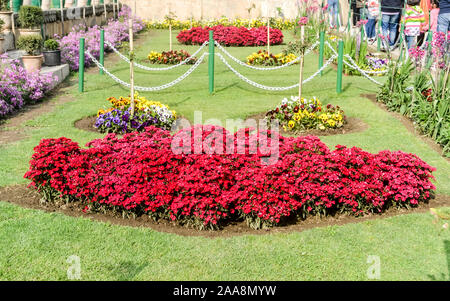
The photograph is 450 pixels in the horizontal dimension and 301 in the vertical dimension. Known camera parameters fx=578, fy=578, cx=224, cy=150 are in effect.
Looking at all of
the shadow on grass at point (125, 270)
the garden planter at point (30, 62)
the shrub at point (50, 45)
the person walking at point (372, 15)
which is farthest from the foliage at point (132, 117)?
the person walking at point (372, 15)

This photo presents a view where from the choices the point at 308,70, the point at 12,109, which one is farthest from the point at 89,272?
the point at 308,70

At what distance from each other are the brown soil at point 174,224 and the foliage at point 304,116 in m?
3.71

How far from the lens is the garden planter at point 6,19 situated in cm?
1497

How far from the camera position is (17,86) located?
40.2ft

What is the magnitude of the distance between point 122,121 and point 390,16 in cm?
1066

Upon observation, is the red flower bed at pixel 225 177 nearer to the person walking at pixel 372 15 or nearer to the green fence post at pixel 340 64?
the green fence post at pixel 340 64

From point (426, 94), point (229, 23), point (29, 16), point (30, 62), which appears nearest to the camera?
point (426, 94)

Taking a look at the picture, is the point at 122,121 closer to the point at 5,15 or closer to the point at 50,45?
the point at 50,45

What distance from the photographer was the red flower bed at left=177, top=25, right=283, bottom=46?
2239 cm

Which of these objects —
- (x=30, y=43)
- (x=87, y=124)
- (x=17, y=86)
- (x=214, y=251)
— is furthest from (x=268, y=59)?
(x=214, y=251)

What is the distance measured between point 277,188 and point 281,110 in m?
4.72

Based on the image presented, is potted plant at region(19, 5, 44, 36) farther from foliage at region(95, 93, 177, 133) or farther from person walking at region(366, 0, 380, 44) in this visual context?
person walking at region(366, 0, 380, 44)

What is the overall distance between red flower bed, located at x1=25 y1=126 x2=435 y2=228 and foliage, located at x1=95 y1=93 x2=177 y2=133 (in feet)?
9.86

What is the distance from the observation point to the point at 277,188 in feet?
20.8
